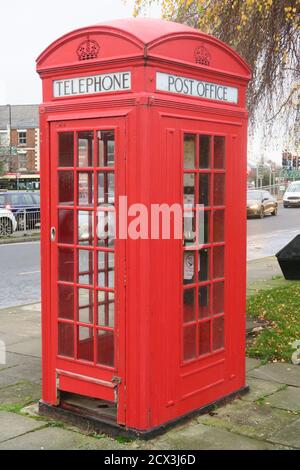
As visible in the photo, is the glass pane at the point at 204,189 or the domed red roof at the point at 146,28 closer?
the domed red roof at the point at 146,28

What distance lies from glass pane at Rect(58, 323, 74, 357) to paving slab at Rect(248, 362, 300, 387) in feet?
6.48

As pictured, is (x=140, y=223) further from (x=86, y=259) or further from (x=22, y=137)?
(x=22, y=137)

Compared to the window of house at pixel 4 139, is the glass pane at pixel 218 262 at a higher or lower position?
lower

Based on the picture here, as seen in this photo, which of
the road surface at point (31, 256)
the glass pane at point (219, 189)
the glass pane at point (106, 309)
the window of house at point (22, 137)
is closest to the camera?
the glass pane at point (106, 309)

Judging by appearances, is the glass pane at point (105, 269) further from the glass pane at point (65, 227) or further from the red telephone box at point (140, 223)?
the glass pane at point (65, 227)

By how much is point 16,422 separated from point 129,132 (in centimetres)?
232

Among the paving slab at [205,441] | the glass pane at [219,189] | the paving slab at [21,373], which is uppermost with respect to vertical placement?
the glass pane at [219,189]

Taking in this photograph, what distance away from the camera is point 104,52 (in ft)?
14.2

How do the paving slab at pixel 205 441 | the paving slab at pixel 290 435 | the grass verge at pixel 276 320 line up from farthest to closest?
the grass verge at pixel 276 320
the paving slab at pixel 290 435
the paving slab at pixel 205 441

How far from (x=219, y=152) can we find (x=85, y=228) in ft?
3.88

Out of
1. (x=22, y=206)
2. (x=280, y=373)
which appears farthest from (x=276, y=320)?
(x=22, y=206)

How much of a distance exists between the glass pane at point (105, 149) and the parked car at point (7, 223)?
56.9 ft

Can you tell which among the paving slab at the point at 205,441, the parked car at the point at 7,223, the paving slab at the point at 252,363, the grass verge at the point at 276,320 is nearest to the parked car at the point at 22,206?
the parked car at the point at 7,223

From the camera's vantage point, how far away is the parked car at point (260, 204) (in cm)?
3134
